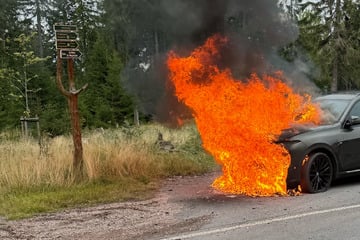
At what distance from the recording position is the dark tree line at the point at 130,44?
29.6 ft

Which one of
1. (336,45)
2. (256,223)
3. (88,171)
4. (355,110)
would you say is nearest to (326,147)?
(355,110)

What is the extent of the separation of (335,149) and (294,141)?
36.1 inches

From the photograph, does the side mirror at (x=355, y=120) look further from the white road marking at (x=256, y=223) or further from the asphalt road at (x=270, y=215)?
the white road marking at (x=256, y=223)

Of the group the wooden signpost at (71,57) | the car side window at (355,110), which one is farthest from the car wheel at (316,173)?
the wooden signpost at (71,57)

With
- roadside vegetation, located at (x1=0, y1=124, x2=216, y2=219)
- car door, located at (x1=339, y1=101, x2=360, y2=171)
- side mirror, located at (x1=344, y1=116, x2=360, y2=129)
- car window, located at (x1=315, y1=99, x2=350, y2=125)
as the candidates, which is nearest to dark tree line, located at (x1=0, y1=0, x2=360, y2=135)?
roadside vegetation, located at (x1=0, y1=124, x2=216, y2=219)

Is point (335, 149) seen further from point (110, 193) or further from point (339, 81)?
point (339, 81)

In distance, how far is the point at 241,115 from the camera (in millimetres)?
8062

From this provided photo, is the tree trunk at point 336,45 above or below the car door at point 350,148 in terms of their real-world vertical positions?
above

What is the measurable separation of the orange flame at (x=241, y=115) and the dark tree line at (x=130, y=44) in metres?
0.50

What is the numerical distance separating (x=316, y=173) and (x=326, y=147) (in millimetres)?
491

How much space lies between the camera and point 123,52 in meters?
10.3

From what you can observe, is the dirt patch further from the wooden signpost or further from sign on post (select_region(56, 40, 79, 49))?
sign on post (select_region(56, 40, 79, 49))

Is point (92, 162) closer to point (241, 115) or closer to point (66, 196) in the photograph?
point (66, 196)

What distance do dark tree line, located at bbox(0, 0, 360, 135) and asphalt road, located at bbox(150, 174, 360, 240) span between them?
10.0ft
